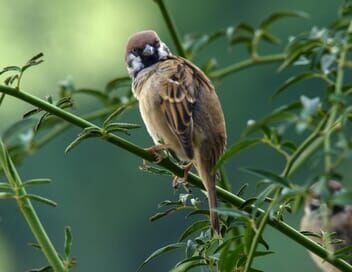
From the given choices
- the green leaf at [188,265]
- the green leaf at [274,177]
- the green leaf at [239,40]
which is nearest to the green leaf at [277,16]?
the green leaf at [239,40]

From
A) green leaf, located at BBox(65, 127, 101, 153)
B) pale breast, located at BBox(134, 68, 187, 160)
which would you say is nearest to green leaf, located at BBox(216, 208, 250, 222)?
green leaf, located at BBox(65, 127, 101, 153)

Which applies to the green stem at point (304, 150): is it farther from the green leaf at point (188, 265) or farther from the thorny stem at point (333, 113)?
the green leaf at point (188, 265)

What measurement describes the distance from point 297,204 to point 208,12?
50.8 feet

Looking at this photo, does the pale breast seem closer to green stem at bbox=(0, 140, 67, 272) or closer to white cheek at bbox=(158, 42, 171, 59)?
white cheek at bbox=(158, 42, 171, 59)

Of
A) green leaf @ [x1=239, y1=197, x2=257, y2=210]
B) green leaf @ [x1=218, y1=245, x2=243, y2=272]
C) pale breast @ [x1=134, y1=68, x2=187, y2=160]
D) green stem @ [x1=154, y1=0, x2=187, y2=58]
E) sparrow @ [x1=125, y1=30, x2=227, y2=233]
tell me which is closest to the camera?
green leaf @ [x1=218, y1=245, x2=243, y2=272]

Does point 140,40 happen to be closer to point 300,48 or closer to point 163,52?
point 163,52

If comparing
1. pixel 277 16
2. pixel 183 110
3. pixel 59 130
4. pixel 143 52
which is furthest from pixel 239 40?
pixel 143 52

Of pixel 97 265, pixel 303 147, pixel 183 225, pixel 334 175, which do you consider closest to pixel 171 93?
pixel 303 147

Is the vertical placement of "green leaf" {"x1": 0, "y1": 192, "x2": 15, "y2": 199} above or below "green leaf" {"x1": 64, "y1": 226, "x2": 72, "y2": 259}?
above

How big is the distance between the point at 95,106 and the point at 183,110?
36.2 feet

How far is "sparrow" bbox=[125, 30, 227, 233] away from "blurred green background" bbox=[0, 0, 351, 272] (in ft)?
28.4

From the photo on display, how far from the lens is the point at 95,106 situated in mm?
13625

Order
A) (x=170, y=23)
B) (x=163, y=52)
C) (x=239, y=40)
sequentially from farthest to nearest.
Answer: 1. (x=163, y=52)
2. (x=239, y=40)
3. (x=170, y=23)

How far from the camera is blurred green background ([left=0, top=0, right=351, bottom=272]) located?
1331 centimetres
